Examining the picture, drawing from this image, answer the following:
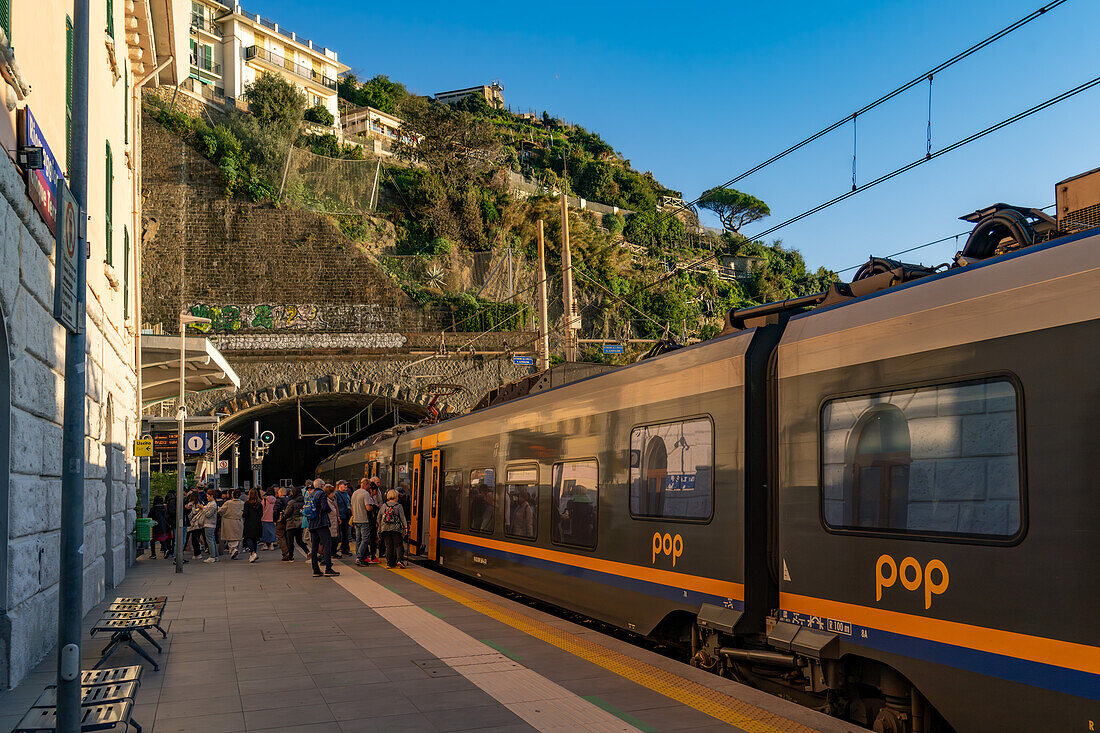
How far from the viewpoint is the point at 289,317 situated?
132 feet

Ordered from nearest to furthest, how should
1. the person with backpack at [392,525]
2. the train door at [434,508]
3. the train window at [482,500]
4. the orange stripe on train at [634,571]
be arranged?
the orange stripe on train at [634,571]
the train window at [482,500]
the train door at [434,508]
the person with backpack at [392,525]

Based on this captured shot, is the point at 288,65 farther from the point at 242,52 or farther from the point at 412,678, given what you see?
the point at 412,678

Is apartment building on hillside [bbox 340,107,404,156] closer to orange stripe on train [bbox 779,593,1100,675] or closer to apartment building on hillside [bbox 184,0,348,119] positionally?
apartment building on hillside [bbox 184,0,348,119]

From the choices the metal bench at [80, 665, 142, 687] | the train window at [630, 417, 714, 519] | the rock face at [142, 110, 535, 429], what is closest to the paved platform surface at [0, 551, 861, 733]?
the metal bench at [80, 665, 142, 687]

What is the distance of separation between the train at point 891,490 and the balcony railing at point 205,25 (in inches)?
3341

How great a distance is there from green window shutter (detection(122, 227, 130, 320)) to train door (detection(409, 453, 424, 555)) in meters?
6.09

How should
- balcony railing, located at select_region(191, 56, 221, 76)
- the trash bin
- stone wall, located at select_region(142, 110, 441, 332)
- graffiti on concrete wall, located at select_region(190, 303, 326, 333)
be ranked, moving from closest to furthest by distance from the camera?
1. the trash bin
2. graffiti on concrete wall, located at select_region(190, 303, 326, 333)
3. stone wall, located at select_region(142, 110, 441, 332)
4. balcony railing, located at select_region(191, 56, 221, 76)

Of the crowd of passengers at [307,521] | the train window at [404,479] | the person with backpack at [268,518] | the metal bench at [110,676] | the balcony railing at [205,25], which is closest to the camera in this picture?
the metal bench at [110,676]

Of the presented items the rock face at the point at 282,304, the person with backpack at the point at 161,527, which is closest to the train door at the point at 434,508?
the person with backpack at the point at 161,527

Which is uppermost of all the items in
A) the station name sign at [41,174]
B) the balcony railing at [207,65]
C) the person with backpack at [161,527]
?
the balcony railing at [207,65]

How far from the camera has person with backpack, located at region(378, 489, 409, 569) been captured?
16.5 m

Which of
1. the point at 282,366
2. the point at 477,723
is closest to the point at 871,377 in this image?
the point at 477,723

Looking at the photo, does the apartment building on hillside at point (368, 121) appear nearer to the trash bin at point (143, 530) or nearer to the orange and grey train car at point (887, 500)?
the trash bin at point (143, 530)

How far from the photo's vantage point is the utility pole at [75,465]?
4633mm
